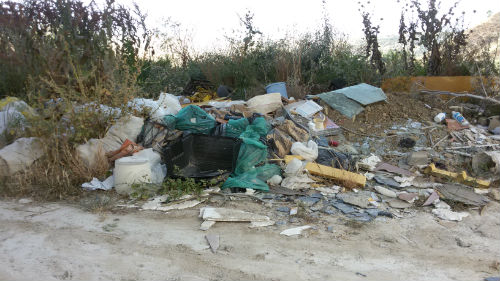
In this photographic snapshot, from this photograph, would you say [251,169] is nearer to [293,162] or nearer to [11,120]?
[293,162]

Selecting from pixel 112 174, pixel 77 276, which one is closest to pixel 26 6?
pixel 112 174

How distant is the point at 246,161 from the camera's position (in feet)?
14.4

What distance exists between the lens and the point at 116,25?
7660 millimetres

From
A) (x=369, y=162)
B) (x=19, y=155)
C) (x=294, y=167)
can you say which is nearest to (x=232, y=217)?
(x=294, y=167)

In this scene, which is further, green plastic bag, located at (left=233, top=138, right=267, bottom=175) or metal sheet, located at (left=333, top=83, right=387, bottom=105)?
metal sheet, located at (left=333, top=83, right=387, bottom=105)

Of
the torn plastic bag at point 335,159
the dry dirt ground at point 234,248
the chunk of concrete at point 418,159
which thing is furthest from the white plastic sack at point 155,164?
the chunk of concrete at point 418,159

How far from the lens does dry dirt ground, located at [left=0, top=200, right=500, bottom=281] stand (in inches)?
105

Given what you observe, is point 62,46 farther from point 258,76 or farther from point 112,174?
point 258,76

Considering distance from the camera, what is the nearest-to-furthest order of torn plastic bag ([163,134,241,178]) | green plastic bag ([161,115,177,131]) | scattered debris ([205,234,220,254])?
scattered debris ([205,234,220,254]), torn plastic bag ([163,134,241,178]), green plastic bag ([161,115,177,131])

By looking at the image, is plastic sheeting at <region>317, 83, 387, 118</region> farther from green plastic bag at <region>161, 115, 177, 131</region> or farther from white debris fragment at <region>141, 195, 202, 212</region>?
white debris fragment at <region>141, 195, 202, 212</region>

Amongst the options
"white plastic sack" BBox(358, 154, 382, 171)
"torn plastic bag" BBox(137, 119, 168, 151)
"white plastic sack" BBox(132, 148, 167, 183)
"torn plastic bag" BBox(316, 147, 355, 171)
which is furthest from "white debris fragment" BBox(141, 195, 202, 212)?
"white plastic sack" BBox(358, 154, 382, 171)

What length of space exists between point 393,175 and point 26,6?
280 inches

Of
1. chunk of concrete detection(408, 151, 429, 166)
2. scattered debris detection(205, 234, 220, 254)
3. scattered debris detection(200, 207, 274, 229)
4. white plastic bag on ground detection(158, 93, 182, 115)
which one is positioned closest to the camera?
scattered debris detection(205, 234, 220, 254)

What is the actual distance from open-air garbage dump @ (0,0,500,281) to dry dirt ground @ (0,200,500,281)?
0.02 meters
